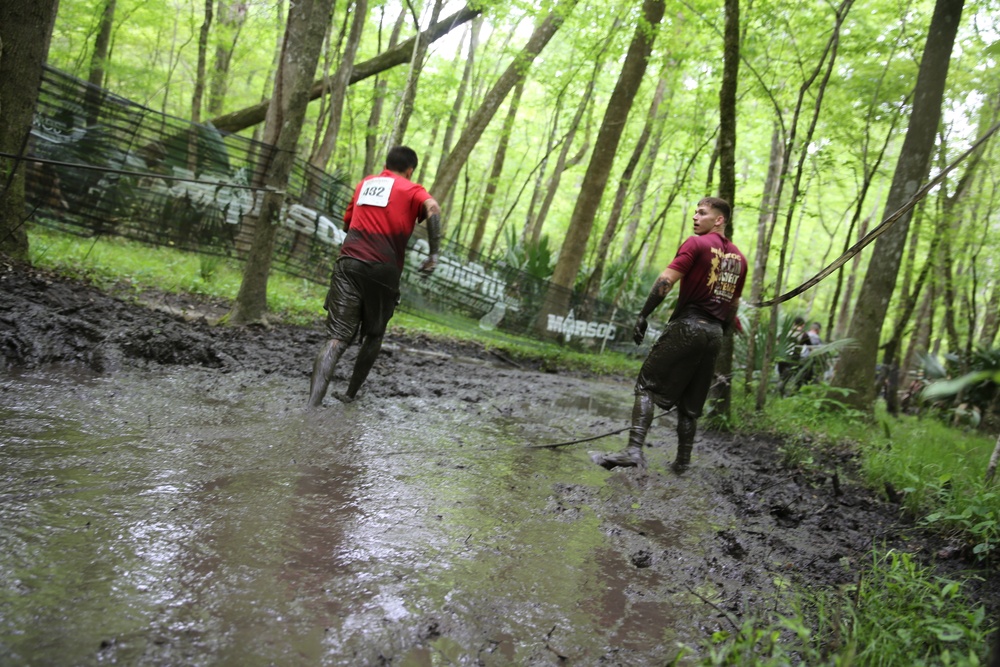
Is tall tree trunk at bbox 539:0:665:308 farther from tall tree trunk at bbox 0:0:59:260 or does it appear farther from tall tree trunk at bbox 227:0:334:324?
tall tree trunk at bbox 0:0:59:260

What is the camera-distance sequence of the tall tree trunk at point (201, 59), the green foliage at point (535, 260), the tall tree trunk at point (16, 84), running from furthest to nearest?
the tall tree trunk at point (201, 59) < the green foliage at point (535, 260) < the tall tree trunk at point (16, 84)

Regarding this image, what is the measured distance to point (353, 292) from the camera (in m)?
4.58

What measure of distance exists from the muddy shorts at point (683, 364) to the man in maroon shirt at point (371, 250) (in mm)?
1873

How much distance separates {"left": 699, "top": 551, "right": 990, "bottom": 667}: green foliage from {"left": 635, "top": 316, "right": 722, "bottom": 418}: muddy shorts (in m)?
2.14

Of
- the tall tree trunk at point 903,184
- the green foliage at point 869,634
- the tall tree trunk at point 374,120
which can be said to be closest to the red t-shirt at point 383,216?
→ the green foliage at point 869,634

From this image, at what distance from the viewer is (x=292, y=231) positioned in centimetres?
952

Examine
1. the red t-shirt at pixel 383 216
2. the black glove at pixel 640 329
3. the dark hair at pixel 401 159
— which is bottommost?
the black glove at pixel 640 329

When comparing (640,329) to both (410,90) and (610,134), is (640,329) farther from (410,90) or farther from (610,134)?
(410,90)

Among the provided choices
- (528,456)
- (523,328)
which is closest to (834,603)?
(528,456)

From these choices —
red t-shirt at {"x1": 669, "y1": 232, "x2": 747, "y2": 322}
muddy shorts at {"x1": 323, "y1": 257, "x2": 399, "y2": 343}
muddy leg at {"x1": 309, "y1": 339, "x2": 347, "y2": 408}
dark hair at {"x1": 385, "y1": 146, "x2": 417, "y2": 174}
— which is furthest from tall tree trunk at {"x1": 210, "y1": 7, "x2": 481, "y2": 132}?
red t-shirt at {"x1": 669, "y1": 232, "x2": 747, "y2": 322}

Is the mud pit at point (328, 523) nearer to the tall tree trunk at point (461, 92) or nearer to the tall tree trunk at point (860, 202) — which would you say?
the tall tree trunk at point (860, 202)

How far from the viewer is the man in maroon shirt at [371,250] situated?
4.54 meters

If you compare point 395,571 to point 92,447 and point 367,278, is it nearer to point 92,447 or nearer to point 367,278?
point 92,447

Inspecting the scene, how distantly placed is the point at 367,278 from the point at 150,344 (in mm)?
1846
